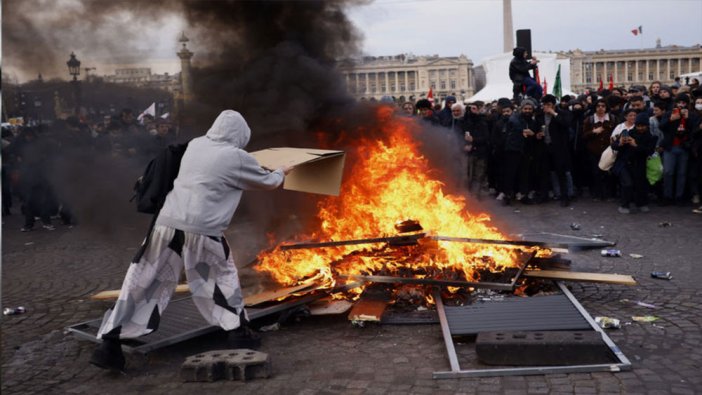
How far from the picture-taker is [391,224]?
24.3 ft

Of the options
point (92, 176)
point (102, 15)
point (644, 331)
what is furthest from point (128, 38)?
point (644, 331)

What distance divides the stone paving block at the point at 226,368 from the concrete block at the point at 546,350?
5.23 ft

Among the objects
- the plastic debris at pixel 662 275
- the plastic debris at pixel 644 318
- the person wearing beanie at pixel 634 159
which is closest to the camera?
the plastic debris at pixel 644 318

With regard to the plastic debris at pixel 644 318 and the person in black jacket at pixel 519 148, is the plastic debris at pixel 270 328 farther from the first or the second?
the person in black jacket at pixel 519 148

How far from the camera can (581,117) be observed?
42.1ft

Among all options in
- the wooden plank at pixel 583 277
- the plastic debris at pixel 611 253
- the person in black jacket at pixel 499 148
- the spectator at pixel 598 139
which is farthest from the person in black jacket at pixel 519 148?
the wooden plank at pixel 583 277

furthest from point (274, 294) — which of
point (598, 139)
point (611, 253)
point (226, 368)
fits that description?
point (598, 139)

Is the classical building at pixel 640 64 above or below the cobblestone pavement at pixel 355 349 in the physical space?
above

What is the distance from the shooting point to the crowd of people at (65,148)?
12.3 m

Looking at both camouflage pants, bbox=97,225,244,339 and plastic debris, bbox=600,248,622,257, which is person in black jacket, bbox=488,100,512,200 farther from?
camouflage pants, bbox=97,225,244,339

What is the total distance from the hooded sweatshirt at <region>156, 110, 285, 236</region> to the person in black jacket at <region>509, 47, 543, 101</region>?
11.1 metres

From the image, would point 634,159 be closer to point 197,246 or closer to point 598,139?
point 598,139

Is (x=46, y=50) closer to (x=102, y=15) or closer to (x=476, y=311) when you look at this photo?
(x=102, y=15)

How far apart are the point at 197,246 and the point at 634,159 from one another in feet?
28.8
